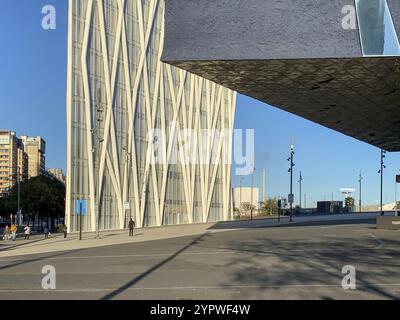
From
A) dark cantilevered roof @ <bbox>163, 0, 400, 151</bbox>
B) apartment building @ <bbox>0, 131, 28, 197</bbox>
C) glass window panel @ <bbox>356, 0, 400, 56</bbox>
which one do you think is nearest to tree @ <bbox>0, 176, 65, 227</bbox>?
dark cantilevered roof @ <bbox>163, 0, 400, 151</bbox>

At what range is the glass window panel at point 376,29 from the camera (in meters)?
17.2

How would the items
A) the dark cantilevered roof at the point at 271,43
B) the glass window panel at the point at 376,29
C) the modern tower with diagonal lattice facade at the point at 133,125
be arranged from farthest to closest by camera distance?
the modern tower with diagonal lattice facade at the point at 133,125, the dark cantilevered roof at the point at 271,43, the glass window panel at the point at 376,29

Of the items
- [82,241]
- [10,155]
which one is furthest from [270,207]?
[82,241]

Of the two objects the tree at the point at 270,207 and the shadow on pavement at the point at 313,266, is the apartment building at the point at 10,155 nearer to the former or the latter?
the tree at the point at 270,207

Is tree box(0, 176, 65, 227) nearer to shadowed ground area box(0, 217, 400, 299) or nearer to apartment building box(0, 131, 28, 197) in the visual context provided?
shadowed ground area box(0, 217, 400, 299)

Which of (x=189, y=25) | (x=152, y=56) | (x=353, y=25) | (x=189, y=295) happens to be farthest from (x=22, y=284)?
(x=152, y=56)

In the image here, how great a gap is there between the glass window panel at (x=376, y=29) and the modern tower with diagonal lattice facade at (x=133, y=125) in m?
33.5

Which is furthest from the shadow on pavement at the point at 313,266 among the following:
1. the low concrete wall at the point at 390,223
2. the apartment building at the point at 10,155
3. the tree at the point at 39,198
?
the apartment building at the point at 10,155

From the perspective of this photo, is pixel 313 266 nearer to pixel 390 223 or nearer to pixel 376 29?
pixel 376 29

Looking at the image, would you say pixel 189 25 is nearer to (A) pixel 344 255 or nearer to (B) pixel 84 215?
(A) pixel 344 255

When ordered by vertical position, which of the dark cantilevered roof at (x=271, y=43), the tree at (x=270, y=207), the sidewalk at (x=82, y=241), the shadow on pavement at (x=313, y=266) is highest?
the dark cantilevered roof at (x=271, y=43)

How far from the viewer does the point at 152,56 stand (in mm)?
66000
